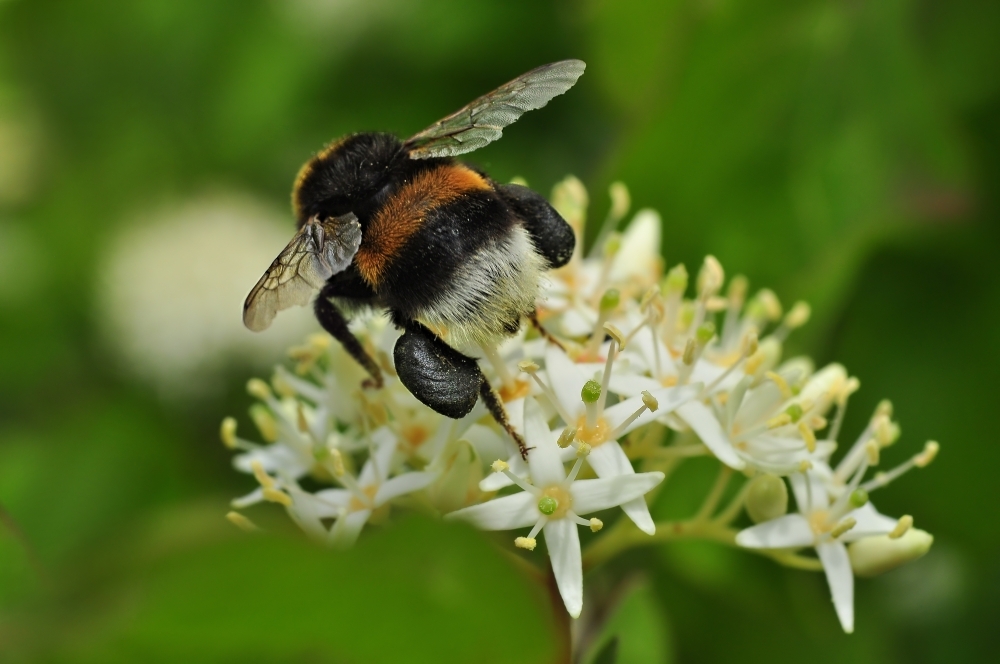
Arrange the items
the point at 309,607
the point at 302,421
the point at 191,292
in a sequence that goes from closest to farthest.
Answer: the point at 309,607, the point at 302,421, the point at 191,292

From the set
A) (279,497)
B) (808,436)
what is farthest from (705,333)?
(279,497)

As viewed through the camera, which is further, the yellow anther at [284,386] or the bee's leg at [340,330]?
the yellow anther at [284,386]

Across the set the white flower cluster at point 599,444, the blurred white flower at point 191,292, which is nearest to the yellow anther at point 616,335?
the white flower cluster at point 599,444

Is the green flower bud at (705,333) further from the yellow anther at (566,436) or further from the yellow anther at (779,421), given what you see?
the yellow anther at (566,436)

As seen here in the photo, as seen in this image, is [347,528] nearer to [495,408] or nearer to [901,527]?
[495,408]

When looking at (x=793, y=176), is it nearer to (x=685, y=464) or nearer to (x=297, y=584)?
(x=685, y=464)

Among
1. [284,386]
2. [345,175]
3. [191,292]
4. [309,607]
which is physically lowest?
[191,292]
